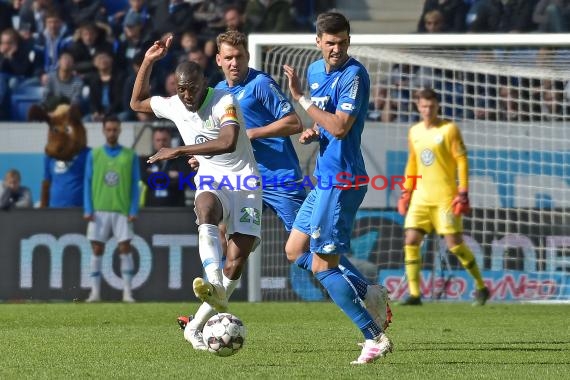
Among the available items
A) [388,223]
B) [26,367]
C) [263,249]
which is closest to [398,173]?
[388,223]

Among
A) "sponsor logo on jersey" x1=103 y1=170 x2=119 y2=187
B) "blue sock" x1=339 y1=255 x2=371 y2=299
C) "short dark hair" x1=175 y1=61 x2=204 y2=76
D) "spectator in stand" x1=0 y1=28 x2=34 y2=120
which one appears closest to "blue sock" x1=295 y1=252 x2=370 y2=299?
A: "blue sock" x1=339 y1=255 x2=371 y2=299

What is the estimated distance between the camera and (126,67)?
57.9 ft

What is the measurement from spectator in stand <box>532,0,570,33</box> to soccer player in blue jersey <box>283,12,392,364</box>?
33.2 feet

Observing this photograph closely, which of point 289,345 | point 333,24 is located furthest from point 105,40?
point 333,24

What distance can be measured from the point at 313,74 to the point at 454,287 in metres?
7.43

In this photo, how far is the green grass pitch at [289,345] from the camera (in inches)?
262

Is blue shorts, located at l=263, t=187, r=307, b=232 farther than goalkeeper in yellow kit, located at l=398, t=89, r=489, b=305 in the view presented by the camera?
No

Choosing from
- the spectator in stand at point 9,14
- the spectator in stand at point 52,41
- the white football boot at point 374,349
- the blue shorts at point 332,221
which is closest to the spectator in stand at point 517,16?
the spectator in stand at point 52,41

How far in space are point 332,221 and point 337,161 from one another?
1.21 ft

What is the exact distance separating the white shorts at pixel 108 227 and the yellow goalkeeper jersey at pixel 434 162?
3.47 m

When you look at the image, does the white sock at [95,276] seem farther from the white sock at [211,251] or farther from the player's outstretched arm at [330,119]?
the player's outstretched arm at [330,119]

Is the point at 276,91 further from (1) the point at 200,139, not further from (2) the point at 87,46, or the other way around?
(2) the point at 87,46

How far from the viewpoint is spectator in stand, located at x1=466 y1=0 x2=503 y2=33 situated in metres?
17.0

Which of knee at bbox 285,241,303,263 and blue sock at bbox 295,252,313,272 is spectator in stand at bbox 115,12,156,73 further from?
knee at bbox 285,241,303,263
